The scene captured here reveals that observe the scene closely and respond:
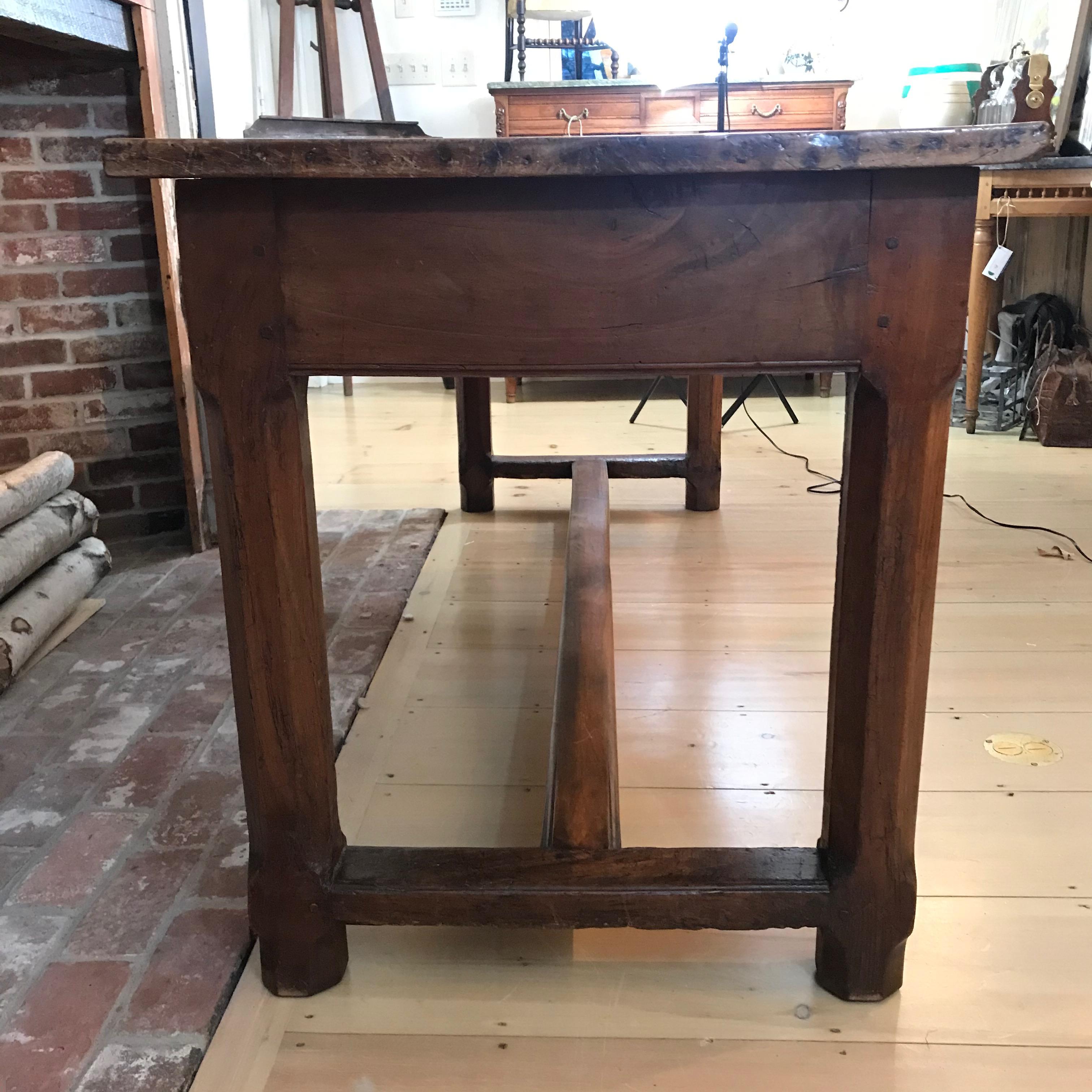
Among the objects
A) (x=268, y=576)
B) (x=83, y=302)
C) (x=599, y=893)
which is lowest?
(x=599, y=893)

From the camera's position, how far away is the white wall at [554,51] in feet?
13.3

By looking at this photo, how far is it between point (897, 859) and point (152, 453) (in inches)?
74.2

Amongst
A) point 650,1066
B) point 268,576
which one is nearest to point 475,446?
point 268,576

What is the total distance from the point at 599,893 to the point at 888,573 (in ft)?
1.26

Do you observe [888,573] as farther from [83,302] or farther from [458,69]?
[458,69]

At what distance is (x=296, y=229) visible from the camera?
2.70 ft

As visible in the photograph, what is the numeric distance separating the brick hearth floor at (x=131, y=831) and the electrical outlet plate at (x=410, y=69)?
288 cm

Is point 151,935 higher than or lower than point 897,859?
lower

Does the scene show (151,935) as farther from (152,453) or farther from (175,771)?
(152,453)

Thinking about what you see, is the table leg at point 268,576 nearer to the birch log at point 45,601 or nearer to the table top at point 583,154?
the table top at point 583,154

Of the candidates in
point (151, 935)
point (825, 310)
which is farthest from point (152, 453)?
point (825, 310)

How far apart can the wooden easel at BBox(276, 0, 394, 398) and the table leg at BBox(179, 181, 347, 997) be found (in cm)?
298

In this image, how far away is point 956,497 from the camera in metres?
2.63

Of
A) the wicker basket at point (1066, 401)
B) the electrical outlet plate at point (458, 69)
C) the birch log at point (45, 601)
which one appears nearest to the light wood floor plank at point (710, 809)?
the birch log at point (45, 601)
